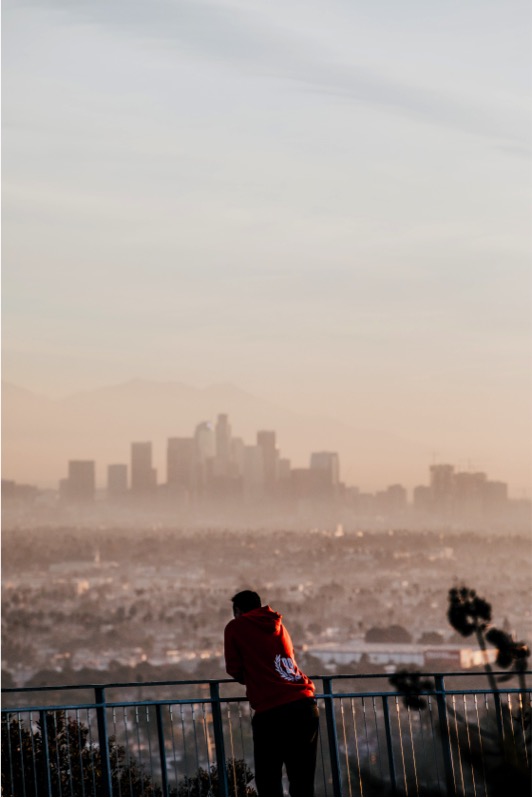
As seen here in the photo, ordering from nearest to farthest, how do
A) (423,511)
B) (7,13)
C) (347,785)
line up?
(7,13) → (347,785) → (423,511)

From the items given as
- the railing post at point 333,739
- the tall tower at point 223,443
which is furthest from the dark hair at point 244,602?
the tall tower at point 223,443

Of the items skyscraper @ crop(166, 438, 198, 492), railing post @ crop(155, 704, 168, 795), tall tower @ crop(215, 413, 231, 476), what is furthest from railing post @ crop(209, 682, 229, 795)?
tall tower @ crop(215, 413, 231, 476)

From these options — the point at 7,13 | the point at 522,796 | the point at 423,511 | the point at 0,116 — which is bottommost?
the point at 522,796

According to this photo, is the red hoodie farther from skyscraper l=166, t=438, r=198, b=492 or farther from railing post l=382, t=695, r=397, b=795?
skyscraper l=166, t=438, r=198, b=492

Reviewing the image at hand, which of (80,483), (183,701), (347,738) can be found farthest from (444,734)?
(80,483)

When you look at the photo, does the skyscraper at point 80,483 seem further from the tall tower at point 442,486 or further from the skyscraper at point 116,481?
the tall tower at point 442,486

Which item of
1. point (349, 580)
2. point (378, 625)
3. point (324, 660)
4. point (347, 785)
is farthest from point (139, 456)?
point (347, 785)

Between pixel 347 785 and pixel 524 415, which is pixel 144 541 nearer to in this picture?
pixel 524 415
